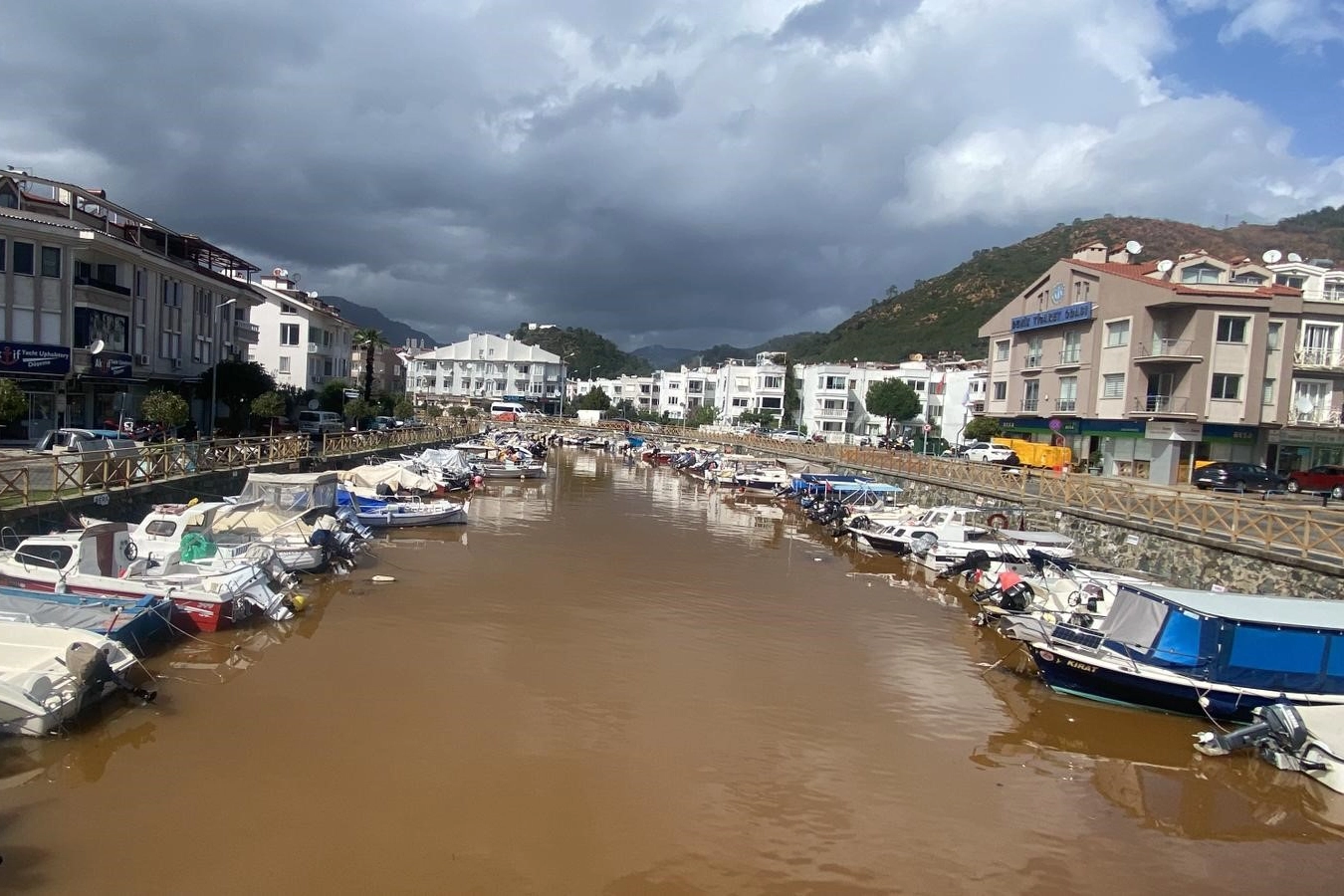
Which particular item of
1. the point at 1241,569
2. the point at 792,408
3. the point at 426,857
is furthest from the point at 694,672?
the point at 792,408

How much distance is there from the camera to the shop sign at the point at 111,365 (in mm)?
37438

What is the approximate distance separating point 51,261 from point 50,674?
105 ft

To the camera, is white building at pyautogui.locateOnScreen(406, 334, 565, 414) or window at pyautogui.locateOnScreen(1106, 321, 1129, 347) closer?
window at pyautogui.locateOnScreen(1106, 321, 1129, 347)

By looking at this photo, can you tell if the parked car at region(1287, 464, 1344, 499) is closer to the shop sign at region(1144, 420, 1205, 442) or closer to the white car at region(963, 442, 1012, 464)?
the shop sign at region(1144, 420, 1205, 442)

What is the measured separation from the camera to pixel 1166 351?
145ft

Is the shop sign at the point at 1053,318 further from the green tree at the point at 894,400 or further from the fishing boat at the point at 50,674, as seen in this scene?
the fishing boat at the point at 50,674

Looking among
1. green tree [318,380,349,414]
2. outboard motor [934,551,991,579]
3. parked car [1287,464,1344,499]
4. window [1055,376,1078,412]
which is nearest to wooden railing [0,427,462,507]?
green tree [318,380,349,414]

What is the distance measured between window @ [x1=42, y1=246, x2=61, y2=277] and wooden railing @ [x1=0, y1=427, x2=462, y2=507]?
1091 centimetres

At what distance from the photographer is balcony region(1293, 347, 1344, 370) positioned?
1705 inches

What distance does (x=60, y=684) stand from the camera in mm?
11906

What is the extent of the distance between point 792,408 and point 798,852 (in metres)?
95.6

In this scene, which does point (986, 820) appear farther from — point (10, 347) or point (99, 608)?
point (10, 347)

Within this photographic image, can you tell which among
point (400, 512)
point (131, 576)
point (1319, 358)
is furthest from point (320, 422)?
point (1319, 358)

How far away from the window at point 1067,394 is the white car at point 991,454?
4.13 m
